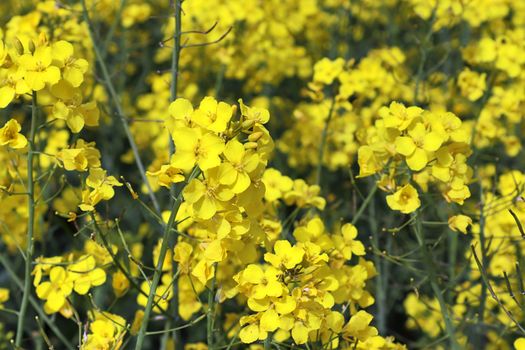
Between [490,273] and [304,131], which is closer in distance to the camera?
[490,273]

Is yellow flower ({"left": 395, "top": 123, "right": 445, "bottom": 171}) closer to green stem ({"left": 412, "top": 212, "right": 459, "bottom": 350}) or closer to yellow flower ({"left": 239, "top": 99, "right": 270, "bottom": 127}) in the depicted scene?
green stem ({"left": 412, "top": 212, "right": 459, "bottom": 350})

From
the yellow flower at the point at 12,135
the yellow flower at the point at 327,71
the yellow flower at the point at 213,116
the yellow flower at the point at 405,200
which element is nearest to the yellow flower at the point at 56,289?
the yellow flower at the point at 12,135

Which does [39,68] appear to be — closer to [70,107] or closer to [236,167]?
[70,107]

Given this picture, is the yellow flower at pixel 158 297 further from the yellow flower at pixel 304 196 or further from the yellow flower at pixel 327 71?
the yellow flower at pixel 327 71

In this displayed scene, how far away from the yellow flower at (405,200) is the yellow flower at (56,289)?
1.01 metres

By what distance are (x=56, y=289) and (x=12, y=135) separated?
0.54 meters

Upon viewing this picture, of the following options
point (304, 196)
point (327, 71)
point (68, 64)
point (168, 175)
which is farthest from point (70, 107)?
point (327, 71)

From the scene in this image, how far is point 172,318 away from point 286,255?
85cm

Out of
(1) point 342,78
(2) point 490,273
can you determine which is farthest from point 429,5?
(2) point 490,273

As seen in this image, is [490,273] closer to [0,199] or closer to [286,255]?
[286,255]

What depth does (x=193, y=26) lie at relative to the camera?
14.0ft

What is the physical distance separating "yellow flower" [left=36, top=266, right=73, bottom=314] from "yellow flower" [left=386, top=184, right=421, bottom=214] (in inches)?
39.8

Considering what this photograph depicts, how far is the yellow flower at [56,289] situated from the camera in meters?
2.39

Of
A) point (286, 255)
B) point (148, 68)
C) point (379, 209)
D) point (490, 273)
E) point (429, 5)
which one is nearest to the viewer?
point (286, 255)
